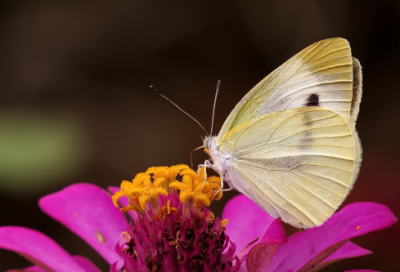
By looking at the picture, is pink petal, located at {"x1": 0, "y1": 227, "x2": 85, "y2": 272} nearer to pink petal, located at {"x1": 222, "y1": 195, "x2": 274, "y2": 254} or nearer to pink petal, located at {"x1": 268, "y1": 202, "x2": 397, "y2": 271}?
pink petal, located at {"x1": 222, "y1": 195, "x2": 274, "y2": 254}

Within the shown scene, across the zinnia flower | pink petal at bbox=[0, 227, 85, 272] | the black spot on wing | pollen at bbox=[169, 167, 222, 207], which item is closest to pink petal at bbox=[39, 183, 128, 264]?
the zinnia flower

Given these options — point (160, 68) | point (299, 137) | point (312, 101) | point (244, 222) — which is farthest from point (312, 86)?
point (160, 68)

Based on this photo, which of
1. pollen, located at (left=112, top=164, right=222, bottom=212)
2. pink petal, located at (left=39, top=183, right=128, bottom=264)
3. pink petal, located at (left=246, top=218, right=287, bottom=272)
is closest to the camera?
pink petal, located at (left=246, top=218, right=287, bottom=272)

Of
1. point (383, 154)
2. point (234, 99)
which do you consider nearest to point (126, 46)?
point (234, 99)

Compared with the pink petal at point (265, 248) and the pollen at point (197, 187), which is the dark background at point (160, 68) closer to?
the pollen at point (197, 187)

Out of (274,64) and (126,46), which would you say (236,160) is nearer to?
(274,64)

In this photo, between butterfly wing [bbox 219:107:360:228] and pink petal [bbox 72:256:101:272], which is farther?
pink petal [bbox 72:256:101:272]
